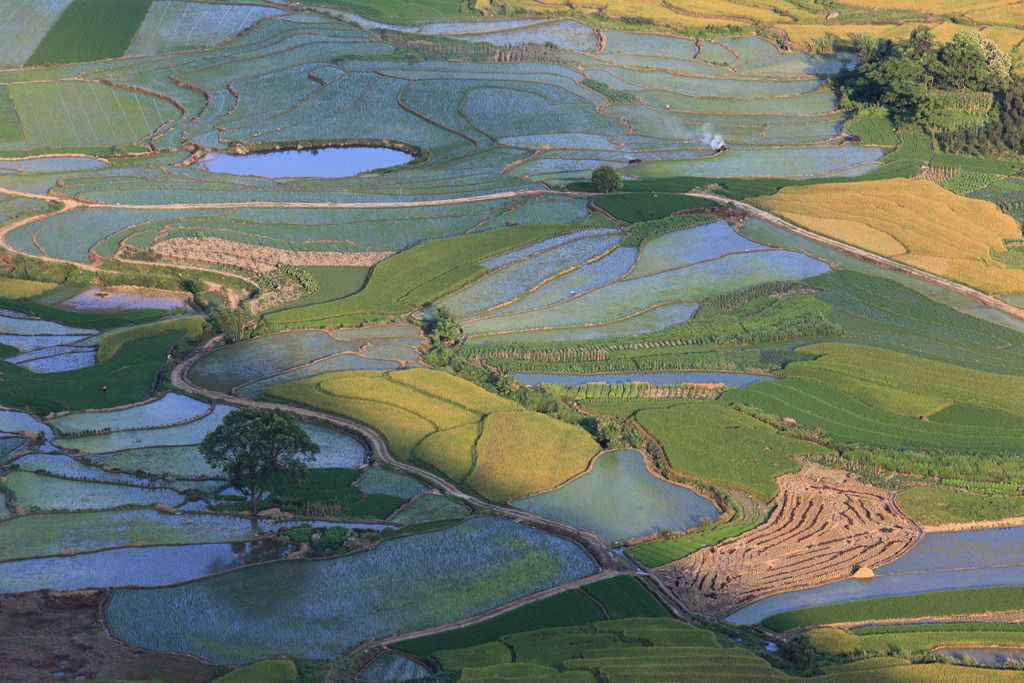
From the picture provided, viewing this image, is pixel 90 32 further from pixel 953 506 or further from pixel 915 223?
pixel 953 506

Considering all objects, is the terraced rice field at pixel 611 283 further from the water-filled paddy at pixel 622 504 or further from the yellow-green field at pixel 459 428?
the water-filled paddy at pixel 622 504

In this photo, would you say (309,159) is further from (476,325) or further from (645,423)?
(645,423)

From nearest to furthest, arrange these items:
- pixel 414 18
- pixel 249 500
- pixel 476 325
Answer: pixel 249 500, pixel 476 325, pixel 414 18

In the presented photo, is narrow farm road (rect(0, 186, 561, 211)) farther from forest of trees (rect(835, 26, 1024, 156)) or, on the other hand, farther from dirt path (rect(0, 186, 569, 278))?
forest of trees (rect(835, 26, 1024, 156))

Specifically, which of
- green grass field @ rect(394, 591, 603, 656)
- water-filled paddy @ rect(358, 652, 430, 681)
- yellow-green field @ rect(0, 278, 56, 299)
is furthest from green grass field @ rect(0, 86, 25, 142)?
water-filled paddy @ rect(358, 652, 430, 681)

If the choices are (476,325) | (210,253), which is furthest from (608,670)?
(210,253)
